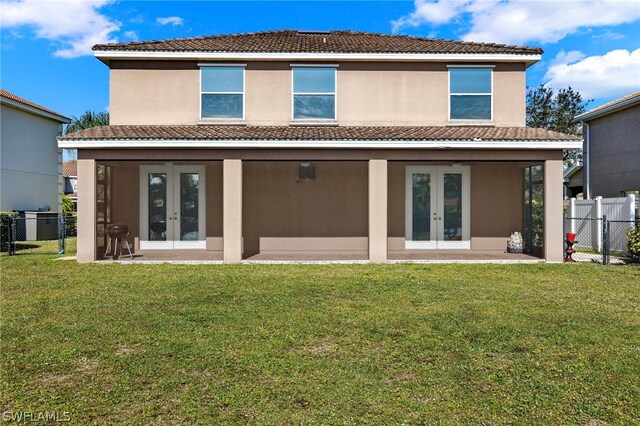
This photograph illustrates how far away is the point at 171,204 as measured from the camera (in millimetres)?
14852

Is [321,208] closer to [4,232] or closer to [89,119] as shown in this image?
[4,232]

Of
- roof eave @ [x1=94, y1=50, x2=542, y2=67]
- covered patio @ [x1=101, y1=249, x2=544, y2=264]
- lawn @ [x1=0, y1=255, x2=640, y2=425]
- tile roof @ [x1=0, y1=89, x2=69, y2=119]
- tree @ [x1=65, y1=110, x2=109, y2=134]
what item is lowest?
lawn @ [x1=0, y1=255, x2=640, y2=425]

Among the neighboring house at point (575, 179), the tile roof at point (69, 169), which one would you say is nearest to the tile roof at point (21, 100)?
the tile roof at point (69, 169)

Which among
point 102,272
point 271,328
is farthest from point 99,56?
point 271,328

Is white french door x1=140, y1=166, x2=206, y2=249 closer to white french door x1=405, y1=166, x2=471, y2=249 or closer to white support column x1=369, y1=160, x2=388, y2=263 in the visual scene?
white support column x1=369, y1=160, x2=388, y2=263

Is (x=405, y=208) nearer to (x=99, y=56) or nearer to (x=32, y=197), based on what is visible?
(x=99, y=56)

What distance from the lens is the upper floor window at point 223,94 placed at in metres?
14.4

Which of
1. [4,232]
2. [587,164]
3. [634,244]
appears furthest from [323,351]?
[587,164]

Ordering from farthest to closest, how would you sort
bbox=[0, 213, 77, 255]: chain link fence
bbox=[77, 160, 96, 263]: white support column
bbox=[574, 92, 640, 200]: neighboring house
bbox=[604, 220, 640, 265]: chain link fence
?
bbox=[574, 92, 640, 200]: neighboring house → bbox=[0, 213, 77, 255]: chain link fence → bbox=[604, 220, 640, 265]: chain link fence → bbox=[77, 160, 96, 263]: white support column

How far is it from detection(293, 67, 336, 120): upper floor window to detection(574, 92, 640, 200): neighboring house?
41.6 ft

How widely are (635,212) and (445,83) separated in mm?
7828

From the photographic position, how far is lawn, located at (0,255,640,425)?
3.86m

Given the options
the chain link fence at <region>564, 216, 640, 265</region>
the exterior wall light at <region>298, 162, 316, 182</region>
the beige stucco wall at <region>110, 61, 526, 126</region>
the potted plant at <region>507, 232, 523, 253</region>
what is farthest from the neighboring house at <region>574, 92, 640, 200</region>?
the exterior wall light at <region>298, 162, 316, 182</region>

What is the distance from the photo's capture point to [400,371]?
15.3 feet
